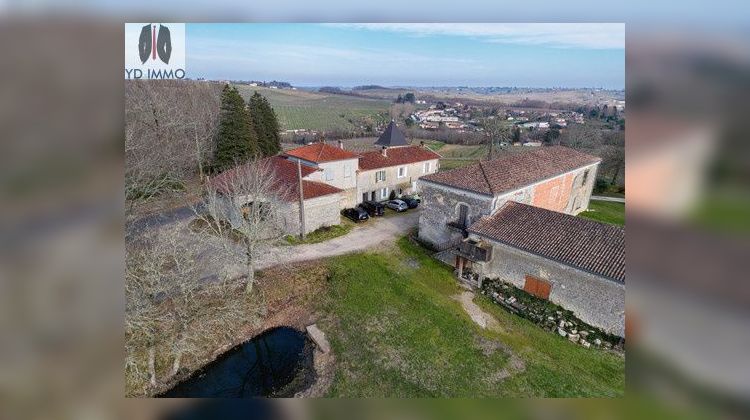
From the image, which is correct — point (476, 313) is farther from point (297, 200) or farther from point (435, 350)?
point (297, 200)

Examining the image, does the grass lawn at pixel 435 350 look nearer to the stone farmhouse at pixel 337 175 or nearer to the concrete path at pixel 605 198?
the stone farmhouse at pixel 337 175

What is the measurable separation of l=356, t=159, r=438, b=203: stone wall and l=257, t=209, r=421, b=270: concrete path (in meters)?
3.24

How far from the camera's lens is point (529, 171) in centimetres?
1730

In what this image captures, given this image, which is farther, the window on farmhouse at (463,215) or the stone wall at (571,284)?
the window on farmhouse at (463,215)

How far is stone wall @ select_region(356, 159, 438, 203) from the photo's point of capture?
76.0ft

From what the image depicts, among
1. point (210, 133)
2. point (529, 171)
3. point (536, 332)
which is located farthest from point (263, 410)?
point (210, 133)

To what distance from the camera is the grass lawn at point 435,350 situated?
8.88 metres

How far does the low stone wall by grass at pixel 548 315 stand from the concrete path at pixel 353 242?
5.77 metres

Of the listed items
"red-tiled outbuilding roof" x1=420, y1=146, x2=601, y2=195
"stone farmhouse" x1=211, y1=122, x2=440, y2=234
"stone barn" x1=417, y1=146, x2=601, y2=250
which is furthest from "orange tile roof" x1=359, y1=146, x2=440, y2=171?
"red-tiled outbuilding roof" x1=420, y1=146, x2=601, y2=195

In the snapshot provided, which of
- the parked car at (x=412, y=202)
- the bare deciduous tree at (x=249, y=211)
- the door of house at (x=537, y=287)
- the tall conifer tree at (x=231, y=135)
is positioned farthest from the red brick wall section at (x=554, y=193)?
the tall conifer tree at (x=231, y=135)
